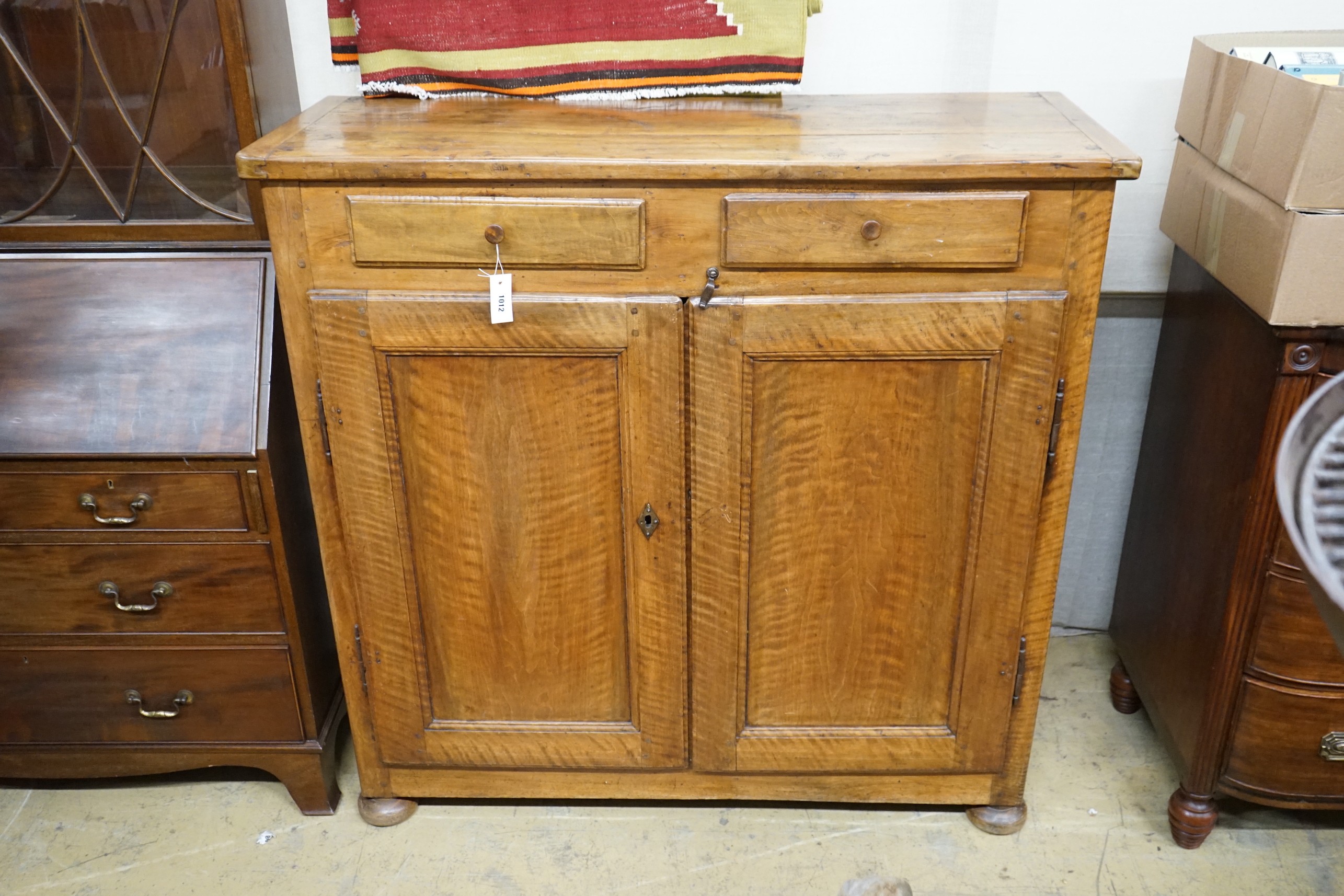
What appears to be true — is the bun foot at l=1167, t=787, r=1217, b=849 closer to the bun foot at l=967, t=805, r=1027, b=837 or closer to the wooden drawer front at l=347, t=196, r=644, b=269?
the bun foot at l=967, t=805, r=1027, b=837

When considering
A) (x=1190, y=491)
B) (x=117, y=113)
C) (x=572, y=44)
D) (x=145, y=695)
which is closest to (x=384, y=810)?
(x=145, y=695)

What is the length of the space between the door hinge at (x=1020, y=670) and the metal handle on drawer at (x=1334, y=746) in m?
0.46

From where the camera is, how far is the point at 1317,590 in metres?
0.73

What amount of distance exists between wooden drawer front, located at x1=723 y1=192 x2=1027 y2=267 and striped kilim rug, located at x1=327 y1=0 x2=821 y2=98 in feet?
1.58

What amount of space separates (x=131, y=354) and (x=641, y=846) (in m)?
1.14

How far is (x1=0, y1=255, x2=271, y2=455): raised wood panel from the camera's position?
1605 mm

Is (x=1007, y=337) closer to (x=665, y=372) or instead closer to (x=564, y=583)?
(x=665, y=372)

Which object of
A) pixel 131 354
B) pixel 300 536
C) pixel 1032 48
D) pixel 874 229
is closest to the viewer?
pixel 874 229

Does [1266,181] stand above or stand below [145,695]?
above

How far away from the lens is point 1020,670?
170 cm

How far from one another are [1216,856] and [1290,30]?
1385mm

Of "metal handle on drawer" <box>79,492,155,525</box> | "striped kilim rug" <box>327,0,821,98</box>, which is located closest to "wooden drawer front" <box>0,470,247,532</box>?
"metal handle on drawer" <box>79,492,155,525</box>

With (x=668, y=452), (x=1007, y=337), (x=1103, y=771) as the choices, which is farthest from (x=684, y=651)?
(x=1103, y=771)

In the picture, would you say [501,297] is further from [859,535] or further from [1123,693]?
[1123,693]
